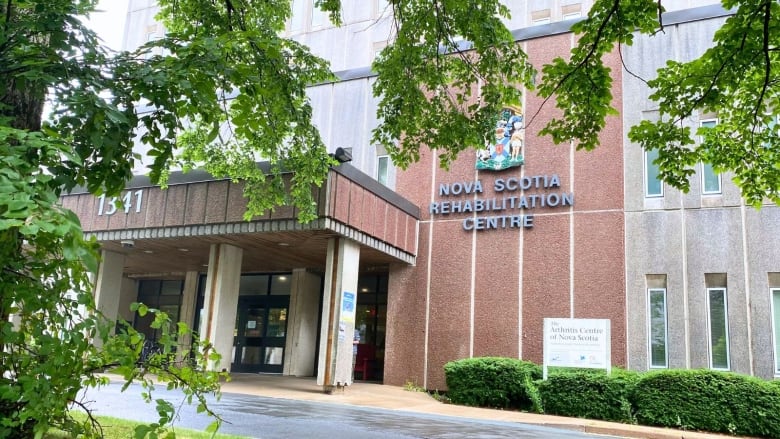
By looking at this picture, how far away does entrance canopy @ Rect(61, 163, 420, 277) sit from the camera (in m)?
15.6

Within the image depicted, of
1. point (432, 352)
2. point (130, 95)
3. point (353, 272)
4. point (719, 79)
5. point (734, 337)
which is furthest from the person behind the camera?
point (432, 352)

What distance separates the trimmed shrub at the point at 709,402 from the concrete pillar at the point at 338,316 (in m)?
6.84

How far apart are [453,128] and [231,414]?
5.78 metres

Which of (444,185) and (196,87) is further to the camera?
(444,185)

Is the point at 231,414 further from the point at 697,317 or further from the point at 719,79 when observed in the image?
the point at 697,317

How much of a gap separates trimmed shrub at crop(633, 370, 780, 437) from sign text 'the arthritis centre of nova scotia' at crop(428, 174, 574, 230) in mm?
6068

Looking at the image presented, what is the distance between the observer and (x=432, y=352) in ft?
61.7

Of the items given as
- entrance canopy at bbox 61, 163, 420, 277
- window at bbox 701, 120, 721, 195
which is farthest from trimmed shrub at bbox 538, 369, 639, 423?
entrance canopy at bbox 61, 163, 420, 277

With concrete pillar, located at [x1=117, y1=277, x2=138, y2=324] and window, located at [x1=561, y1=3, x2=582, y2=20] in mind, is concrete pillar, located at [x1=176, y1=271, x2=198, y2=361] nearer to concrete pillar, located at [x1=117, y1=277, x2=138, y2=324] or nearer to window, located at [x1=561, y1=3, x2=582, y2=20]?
concrete pillar, located at [x1=117, y1=277, x2=138, y2=324]

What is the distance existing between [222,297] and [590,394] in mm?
10049

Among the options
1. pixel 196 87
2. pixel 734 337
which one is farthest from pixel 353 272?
pixel 196 87

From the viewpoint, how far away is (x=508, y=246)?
18375 millimetres

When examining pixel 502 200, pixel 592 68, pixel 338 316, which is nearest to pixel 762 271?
pixel 502 200

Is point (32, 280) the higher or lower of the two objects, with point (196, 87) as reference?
lower
